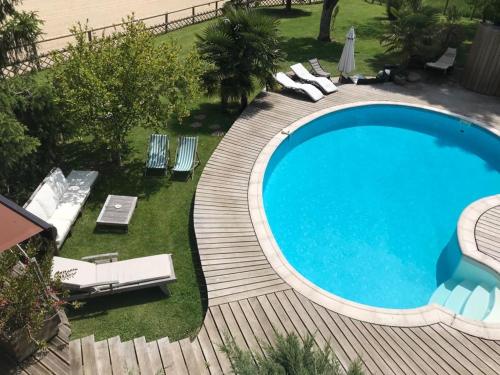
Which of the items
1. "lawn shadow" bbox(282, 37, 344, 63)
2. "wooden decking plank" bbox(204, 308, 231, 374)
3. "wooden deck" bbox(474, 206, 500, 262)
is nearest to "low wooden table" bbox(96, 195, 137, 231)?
"wooden decking plank" bbox(204, 308, 231, 374)

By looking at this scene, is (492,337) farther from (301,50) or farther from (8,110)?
(301,50)

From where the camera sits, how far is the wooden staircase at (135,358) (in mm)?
7754

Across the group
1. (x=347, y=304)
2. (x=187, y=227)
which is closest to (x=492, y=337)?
(x=347, y=304)

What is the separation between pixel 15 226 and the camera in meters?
6.52

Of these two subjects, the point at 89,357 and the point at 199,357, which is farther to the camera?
the point at 199,357

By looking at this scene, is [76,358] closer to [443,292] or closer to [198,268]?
[198,268]

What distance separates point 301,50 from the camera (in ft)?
82.9

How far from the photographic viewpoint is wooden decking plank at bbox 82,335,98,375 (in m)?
7.65

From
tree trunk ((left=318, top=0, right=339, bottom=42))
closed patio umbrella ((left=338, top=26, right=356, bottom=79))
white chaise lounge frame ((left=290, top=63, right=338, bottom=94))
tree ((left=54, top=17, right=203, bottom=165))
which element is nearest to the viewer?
tree ((left=54, top=17, right=203, bottom=165))

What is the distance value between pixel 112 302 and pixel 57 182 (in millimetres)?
4720

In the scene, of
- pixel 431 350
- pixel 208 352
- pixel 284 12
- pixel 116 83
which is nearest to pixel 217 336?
pixel 208 352

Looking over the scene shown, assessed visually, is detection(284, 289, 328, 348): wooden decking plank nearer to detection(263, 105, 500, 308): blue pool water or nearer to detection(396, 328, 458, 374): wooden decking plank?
detection(263, 105, 500, 308): blue pool water

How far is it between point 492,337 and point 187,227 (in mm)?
8567

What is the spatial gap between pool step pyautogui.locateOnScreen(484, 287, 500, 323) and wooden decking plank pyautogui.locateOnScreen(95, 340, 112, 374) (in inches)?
364
